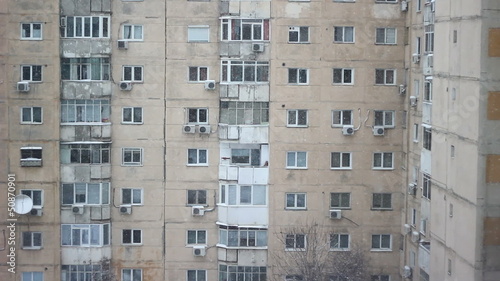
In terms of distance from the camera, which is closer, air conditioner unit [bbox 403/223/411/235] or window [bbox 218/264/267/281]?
air conditioner unit [bbox 403/223/411/235]

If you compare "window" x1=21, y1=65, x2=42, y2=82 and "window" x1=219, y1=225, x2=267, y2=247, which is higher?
"window" x1=21, y1=65, x2=42, y2=82

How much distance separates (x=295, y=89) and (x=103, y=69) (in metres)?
5.14

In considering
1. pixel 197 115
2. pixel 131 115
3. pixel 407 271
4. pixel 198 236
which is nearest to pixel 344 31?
pixel 197 115

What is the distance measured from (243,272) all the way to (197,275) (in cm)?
129

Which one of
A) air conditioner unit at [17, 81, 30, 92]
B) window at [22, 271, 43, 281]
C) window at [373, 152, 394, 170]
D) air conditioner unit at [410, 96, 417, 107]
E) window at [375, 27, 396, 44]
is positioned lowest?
window at [22, 271, 43, 281]

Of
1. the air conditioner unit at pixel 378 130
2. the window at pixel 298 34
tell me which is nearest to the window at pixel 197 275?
the air conditioner unit at pixel 378 130

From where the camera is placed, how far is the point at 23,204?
32812mm

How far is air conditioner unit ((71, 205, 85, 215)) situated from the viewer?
33.1 metres

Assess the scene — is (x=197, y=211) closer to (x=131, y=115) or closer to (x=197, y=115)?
(x=197, y=115)

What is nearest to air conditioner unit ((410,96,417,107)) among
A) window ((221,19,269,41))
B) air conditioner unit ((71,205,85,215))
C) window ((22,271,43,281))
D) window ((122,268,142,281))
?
window ((221,19,269,41))

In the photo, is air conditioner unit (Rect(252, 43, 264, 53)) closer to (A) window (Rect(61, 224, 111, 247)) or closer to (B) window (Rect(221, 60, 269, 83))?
(B) window (Rect(221, 60, 269, 83))

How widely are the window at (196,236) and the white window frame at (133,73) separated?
4.36 meters

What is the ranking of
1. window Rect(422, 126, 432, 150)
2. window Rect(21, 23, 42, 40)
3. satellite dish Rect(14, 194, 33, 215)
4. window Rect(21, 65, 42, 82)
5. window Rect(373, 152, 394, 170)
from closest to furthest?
window Rect(422, 126, 432, 150)
window Rect(21, 23, 42, 40)
window Rect(21, 65, 42, 82)
satellite dish Rect(14, 194, 33, 215)
window Rect(373, 152, 394, 170)

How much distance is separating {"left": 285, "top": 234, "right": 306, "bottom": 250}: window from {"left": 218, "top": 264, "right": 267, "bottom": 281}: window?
3.02 feet
